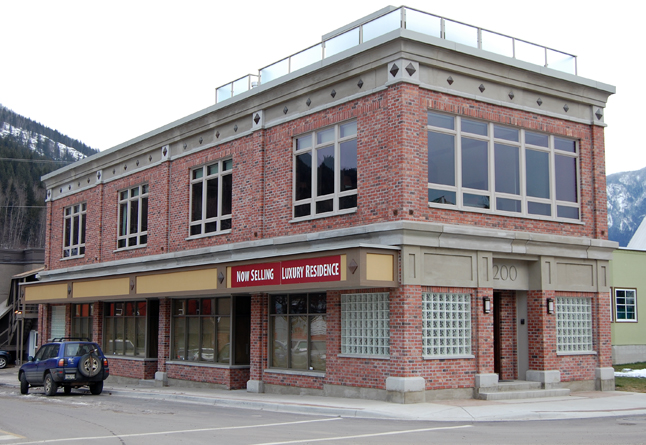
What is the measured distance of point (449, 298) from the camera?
17.2m

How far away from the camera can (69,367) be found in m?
21.1

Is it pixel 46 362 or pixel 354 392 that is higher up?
pixel 46 362

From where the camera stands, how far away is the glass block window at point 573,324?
62.3 feet

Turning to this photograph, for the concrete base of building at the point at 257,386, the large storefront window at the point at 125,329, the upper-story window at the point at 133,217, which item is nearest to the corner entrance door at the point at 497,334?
the concrete base of building at the point at 257,386

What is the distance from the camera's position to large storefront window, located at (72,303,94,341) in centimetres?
3045

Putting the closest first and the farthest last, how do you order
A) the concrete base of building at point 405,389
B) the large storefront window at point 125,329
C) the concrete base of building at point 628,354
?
the concrete base of building at point 405,389 → the concrete base of building at point 628,354 → the large storefront window at point 125,329

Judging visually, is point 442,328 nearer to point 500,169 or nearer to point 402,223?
point 402,223

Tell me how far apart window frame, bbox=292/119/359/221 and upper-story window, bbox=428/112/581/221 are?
2.19 meters

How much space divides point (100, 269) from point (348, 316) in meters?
15.4

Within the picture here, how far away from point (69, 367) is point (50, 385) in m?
0.86

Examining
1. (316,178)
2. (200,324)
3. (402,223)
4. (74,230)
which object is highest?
(316,178)

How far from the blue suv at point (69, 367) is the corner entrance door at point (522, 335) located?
40.2ft

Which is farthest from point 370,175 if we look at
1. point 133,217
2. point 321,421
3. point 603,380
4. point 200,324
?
point 133,217

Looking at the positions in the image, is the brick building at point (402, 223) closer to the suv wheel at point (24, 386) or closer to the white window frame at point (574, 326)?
the white window frame at point (574, 326)
